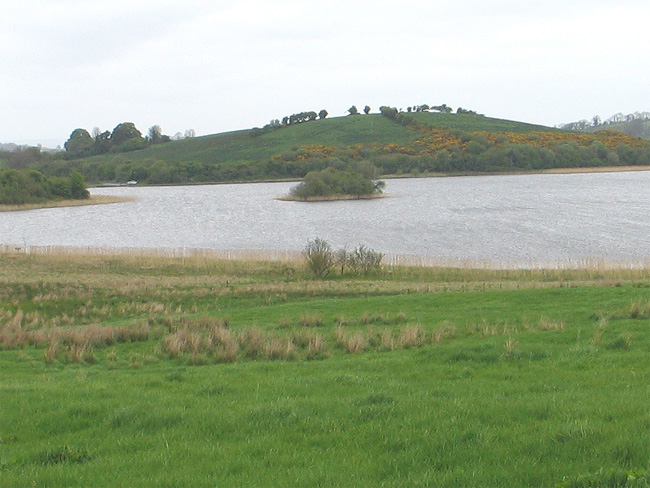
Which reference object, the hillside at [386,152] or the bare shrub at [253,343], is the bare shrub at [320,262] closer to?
the bare shrub at [253,343]

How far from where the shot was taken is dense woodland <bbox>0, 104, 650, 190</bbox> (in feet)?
501

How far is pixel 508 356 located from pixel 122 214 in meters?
88.2

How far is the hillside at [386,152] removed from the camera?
15275 centimetres

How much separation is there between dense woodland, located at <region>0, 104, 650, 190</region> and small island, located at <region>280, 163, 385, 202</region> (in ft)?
49.2

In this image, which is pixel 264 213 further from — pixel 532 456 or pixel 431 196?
pixel 532 456

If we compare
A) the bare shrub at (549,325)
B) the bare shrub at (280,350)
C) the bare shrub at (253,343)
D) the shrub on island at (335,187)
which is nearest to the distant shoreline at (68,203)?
the shrub on island at (335,187)

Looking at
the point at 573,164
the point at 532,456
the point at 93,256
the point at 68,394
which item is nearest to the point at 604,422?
the point at 532,456

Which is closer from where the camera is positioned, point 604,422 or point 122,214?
point 604,422

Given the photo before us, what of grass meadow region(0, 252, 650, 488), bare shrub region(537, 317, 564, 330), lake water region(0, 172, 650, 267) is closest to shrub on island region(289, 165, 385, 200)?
lake water region(0, 172, 650, 267)

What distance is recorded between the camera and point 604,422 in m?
6.80

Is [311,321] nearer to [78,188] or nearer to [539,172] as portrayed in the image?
[78,188]

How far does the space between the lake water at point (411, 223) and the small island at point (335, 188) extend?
4163mm

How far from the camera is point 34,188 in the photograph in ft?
365

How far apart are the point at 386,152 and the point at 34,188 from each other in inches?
3150
